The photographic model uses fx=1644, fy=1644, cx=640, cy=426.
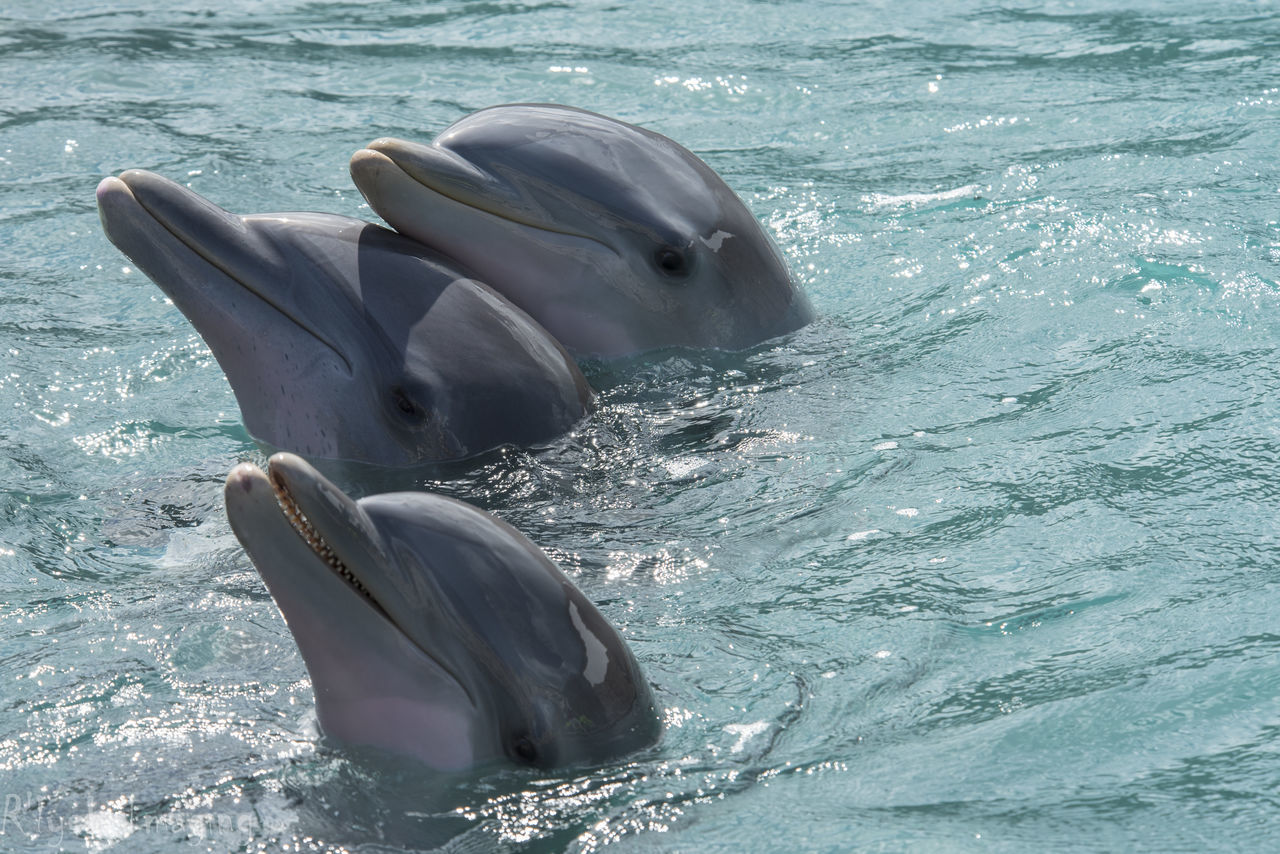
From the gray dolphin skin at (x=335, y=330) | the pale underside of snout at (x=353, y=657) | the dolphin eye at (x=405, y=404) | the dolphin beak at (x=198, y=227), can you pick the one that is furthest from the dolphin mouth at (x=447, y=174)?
the pale underside of snout at (x=353, y=657)

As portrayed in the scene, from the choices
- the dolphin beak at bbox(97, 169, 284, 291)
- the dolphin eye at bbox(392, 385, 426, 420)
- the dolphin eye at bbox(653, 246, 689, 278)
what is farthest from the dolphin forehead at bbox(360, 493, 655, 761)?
the dolphin eye at bbox(653, 246, 689, 278)

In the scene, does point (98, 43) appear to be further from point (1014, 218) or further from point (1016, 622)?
point (1016, 622)

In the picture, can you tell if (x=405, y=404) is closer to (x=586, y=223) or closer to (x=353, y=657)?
(x=586, y=223)

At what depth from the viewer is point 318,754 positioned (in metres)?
3.99

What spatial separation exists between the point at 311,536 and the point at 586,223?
9.12 feet

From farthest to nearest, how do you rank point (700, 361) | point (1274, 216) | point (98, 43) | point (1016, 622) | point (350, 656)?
point (98, 43) < point (1274, 216) < point (700, 361) < point (1016, 622) < point (350, 656)

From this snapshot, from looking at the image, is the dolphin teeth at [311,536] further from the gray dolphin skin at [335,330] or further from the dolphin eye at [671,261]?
the dolphin eye at [671,261]

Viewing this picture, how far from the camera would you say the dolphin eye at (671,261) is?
6500 mm

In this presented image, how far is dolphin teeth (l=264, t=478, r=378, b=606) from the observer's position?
378 centimetres

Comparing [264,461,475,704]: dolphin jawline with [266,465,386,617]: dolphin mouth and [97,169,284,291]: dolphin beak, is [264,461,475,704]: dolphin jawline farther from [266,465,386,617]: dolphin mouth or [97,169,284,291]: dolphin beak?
[97,169,284,291]: dolphin beak

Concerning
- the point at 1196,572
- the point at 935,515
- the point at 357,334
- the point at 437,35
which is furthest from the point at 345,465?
the point at 437,35

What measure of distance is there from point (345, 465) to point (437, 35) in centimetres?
837

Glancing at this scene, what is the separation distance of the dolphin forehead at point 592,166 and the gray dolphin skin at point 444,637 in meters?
2.50

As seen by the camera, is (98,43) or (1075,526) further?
(98,43)
